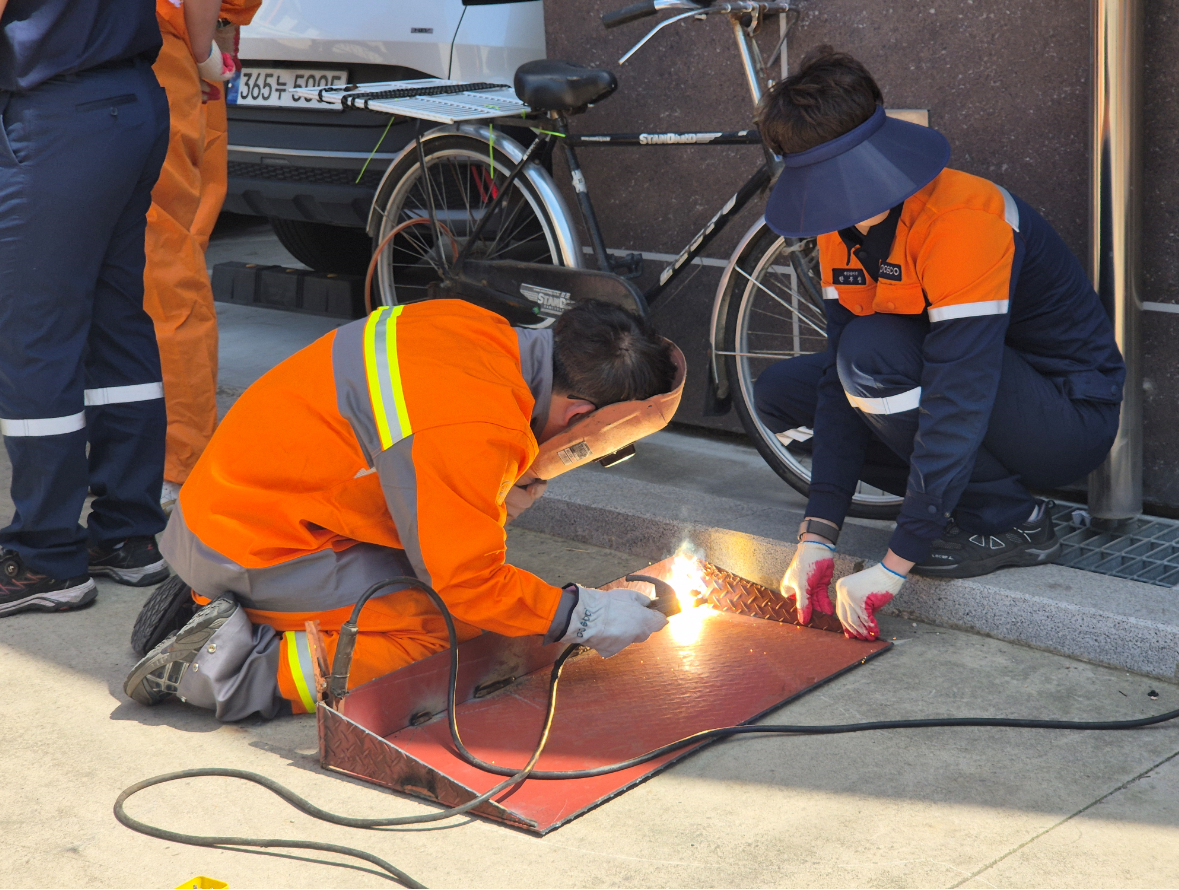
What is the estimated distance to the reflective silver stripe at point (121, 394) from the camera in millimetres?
3191

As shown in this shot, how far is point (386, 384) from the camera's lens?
231cm

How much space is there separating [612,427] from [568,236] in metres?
1.58

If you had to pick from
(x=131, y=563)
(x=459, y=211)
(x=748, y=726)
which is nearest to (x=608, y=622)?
(x=748, y=726)

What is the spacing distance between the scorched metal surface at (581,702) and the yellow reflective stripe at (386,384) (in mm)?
477

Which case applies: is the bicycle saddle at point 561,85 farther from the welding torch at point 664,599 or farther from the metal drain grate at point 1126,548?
the metal drain grate at point 1126,548

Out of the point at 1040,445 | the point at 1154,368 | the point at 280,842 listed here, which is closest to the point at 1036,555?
the point at 1040,445

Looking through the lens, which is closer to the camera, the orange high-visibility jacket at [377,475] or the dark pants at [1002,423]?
the orange high-visibility jacket at [377,475]

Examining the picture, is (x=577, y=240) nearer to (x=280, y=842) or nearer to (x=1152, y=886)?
(x=280, y=842)

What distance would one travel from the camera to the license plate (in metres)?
4.87

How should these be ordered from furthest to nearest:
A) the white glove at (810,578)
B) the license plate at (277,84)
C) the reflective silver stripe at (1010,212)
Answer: the license plate at (277,84), the white glove at (810,578), the reflective silver stripe at (1010,212)

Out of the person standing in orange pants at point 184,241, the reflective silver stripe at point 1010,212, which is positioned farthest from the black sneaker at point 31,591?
the reflective silver stripe at point 1010,212

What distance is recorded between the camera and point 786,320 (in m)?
3.80

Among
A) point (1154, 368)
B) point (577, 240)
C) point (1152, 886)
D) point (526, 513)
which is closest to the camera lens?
point (1152, 886)

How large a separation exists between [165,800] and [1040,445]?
1908mm
